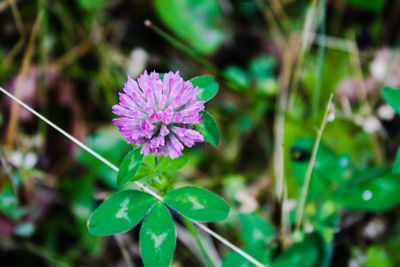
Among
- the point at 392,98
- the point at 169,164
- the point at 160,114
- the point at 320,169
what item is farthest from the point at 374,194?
the point at 160,114

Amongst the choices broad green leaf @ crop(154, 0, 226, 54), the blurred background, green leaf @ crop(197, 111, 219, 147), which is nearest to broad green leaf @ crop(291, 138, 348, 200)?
the blurred background

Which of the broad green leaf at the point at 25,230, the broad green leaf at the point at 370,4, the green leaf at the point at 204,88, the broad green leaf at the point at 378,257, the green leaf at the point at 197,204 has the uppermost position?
the broad green leaf at the point at 370,4

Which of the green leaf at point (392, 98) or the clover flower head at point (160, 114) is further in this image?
the green leaf at point (392, 98)

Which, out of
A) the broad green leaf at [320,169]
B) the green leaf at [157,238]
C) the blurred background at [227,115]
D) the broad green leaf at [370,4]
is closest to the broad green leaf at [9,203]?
the blurred background at [227,115]

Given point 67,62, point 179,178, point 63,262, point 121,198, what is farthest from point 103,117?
point 121,198

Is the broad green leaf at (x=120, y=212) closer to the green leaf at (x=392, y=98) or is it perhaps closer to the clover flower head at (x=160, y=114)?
the clover flower head at (x=160, y=114)

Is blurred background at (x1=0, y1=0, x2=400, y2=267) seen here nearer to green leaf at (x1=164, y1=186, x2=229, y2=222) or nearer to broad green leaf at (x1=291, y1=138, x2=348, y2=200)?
broad green leaf at (x1=291, y1=138, x2=348, y2=200)
